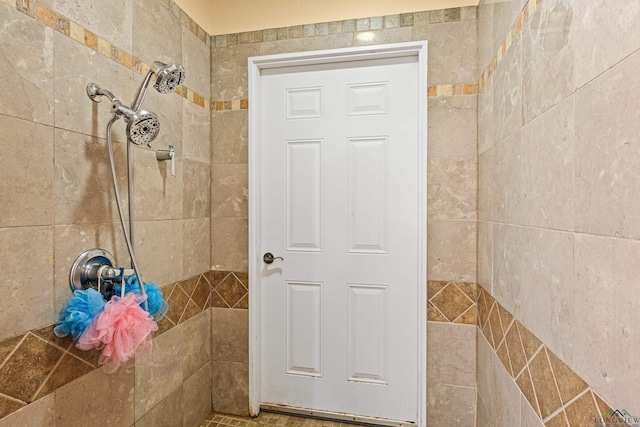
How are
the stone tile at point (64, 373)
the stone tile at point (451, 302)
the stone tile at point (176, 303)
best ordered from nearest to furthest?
the stone tile at point (64, 373) < the stone tile at point (176, 303) < the stone tile at point (451, 302)

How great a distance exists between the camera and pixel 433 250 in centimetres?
173

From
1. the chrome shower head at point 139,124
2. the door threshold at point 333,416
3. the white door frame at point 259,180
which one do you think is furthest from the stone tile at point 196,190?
the door threshold at point 333,416

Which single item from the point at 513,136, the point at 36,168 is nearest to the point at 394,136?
the point at 513,136

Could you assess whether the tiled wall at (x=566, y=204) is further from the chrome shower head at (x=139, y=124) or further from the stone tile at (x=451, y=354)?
the chrome shower head at (x=139, y=124)

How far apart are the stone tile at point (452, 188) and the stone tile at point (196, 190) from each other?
1203mm

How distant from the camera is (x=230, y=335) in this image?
6.35 ft

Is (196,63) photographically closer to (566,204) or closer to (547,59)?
(547,59)

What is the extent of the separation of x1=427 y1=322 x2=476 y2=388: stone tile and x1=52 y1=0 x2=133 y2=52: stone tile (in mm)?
1873

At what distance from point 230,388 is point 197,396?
19cm

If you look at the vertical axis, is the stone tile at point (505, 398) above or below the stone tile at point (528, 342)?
below

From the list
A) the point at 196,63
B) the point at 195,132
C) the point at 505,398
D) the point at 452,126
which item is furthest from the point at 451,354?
the point at 196,63

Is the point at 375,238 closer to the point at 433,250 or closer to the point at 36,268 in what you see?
the point at 433,250

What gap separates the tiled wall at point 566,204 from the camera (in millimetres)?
590

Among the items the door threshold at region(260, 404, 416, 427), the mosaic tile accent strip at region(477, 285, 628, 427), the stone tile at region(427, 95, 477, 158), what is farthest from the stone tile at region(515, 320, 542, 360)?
the door threshold at region(260, 404, 416, 427)
